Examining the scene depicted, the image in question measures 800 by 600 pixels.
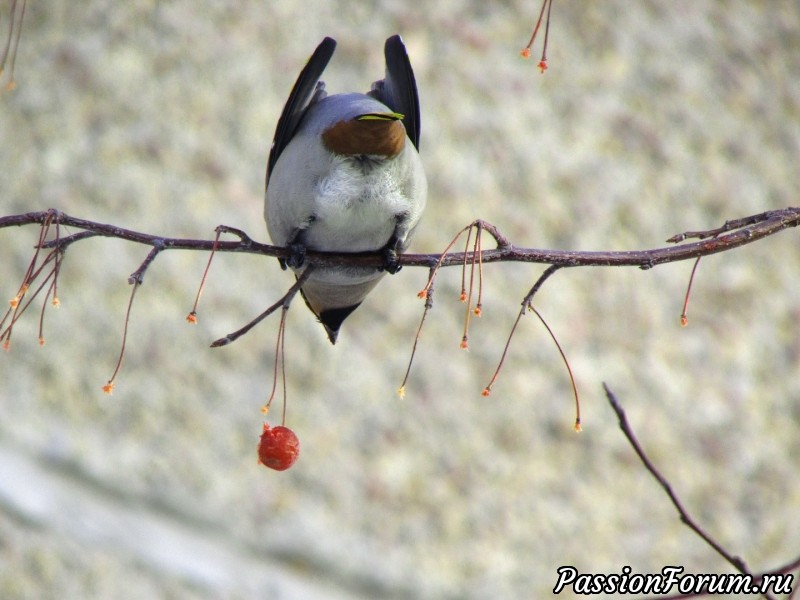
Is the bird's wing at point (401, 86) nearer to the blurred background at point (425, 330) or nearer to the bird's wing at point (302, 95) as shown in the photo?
the bird's wing at point (302, 95)

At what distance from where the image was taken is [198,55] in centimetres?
203

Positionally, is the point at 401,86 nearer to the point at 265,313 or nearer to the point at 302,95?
the point at 302,95

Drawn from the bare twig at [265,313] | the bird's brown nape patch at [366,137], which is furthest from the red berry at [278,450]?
the bird's brown nape patch at [366,137]

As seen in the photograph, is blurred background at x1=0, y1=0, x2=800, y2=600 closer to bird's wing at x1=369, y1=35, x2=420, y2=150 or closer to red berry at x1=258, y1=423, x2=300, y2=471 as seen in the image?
bird's wing at x1=369, y1=35, x2=420, y2=150

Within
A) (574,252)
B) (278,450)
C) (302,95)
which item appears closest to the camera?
(574,252)

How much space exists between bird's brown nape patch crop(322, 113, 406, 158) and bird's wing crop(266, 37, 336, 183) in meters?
0.12

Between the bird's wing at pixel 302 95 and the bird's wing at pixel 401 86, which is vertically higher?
the bird's wing at pixel 401 86

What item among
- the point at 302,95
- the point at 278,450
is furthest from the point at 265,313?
the point at 302,95

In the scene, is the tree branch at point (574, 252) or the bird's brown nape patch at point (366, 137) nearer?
the tree branch at point (574, 252)

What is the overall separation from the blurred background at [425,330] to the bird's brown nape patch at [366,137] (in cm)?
75

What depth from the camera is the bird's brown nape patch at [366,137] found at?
4.00 ft

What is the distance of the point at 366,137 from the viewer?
123cm

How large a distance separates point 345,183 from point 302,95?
0.19 meters

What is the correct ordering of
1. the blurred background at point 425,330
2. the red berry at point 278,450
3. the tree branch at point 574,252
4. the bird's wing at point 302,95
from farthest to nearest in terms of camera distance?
the blurred background at point 425,330 < the bird's wing at point 302,95 < the red berry at point 278,450 < the tree branch at point 574,252
